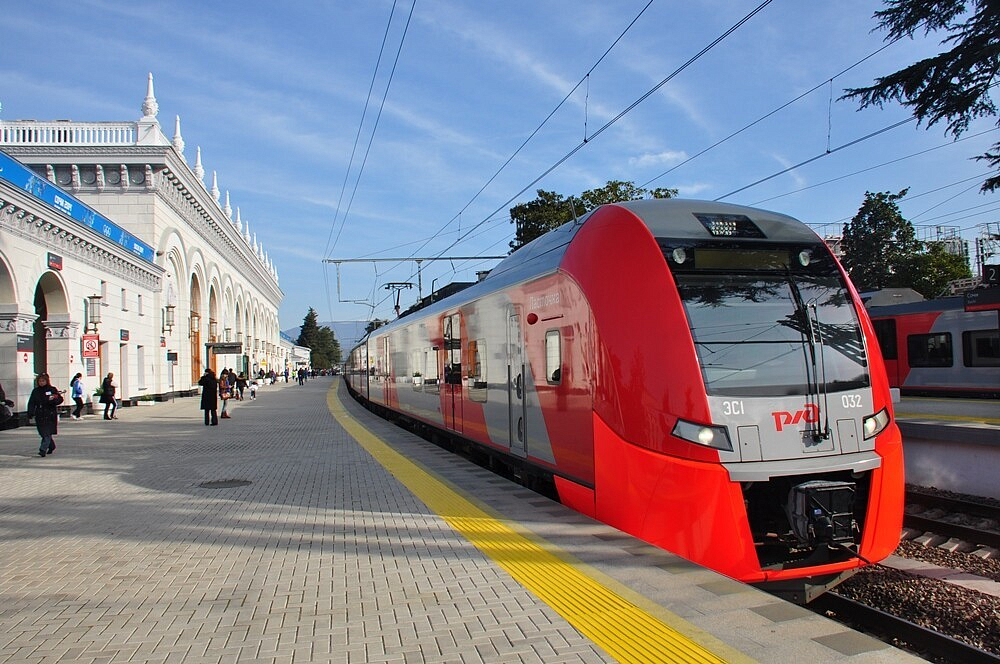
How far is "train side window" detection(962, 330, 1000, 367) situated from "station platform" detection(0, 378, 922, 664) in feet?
52.5

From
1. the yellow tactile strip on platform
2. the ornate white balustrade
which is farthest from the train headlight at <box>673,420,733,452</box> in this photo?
the ornate white balustrade

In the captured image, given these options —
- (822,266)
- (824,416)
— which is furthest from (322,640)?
(822,266)

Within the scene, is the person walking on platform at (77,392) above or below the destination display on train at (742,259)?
below

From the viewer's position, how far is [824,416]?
17.2ft

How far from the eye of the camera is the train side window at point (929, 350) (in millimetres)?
20297

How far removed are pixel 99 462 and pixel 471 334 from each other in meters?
6.75

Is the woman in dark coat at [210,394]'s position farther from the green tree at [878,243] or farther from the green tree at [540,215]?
the green tree at [878,243]

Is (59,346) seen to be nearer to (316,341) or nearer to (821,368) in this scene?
(821,368)

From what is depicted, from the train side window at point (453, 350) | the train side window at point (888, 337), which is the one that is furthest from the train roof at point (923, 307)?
the train side window at point (453, 350)

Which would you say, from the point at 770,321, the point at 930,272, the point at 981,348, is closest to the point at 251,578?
the point at 770,321

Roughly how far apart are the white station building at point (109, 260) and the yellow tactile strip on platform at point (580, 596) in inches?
622

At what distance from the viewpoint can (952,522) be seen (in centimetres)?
803

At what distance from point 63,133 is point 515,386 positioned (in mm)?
31356

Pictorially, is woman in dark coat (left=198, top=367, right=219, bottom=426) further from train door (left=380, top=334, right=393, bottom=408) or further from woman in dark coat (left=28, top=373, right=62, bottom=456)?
woman in dark coat (left=28, top=373, right=62, bottom=456)
